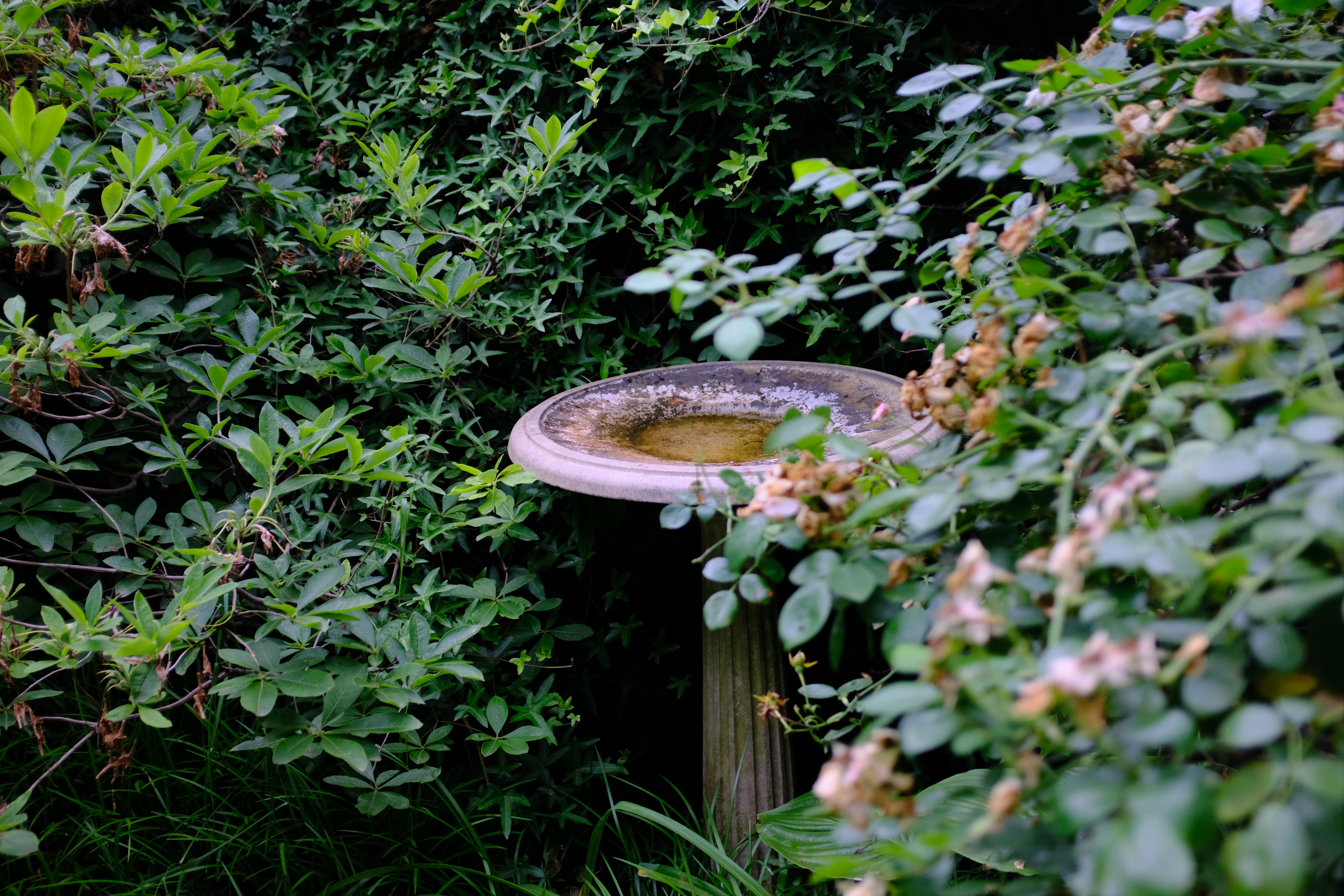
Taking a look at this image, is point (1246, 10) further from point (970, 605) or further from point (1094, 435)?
point (970, 605)

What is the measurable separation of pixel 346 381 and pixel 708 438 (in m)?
0.92

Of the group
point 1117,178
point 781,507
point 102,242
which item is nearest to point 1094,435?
point 781,507

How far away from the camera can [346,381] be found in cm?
203

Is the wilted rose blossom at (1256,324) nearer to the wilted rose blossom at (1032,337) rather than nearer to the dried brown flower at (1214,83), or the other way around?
the wilted rose blossom at (1032,337)

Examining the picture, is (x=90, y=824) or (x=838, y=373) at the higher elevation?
(x=838, y=373)

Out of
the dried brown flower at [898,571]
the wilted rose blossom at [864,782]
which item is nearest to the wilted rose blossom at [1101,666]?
the wilted rose blossom at [864,782]

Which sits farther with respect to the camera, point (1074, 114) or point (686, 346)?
point (686, 346)

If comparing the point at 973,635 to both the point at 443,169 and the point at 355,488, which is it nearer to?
the point at 355,488

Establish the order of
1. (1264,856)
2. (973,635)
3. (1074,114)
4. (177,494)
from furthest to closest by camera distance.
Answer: (177,494), (1074,114), (973,635), (1264,856)

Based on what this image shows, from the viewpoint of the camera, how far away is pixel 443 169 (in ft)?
8.07

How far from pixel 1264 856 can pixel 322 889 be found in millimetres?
1750

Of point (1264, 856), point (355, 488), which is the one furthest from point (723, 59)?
point (1264, 856)

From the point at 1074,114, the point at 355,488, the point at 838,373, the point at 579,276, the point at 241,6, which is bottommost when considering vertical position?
the point at 355,488

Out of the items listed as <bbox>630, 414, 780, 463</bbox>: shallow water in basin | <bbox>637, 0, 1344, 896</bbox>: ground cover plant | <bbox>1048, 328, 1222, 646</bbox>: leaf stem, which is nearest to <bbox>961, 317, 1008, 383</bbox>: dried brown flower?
<bbox>637, 0, 1344, 896</bbox>: ground cover plant
